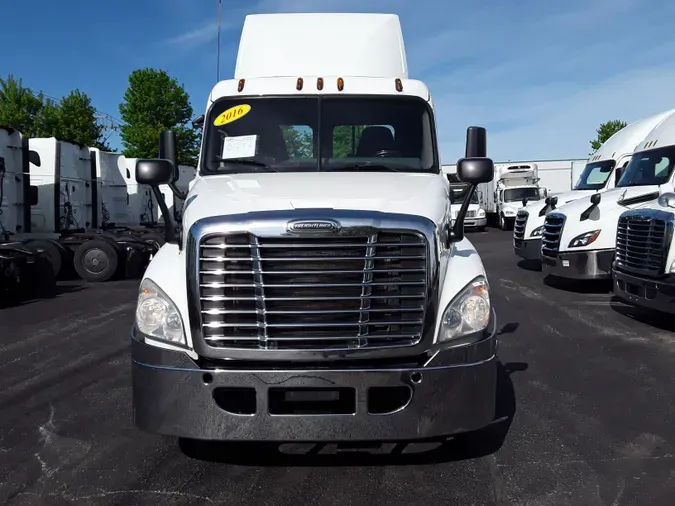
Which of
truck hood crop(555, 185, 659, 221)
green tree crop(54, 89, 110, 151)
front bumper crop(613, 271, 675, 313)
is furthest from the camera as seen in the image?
green tree crop(54, 89, 110, 151)

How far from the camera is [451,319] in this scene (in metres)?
3.73

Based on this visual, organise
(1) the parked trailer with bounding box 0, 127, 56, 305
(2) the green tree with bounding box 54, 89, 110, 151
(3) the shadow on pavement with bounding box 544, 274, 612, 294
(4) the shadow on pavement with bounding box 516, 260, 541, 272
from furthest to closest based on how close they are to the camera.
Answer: (2) the green tree with bounding box 54, 89, 110, 151 < (4) the shadow on pavement with bounding box 516, 260, 541, 272 < (3) the shadow on pavement with bounding box 544, 274, 612, 294 < (1) the parked trailer with bounding box 0, 127, 56, 305

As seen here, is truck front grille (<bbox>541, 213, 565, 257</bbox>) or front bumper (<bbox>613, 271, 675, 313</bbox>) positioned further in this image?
truck front grille (<bbox>541, 213, 565, 257</bbox>)

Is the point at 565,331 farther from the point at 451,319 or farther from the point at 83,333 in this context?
the point at 83,333

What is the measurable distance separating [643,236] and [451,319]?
208 inches

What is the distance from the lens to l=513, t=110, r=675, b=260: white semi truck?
13.7 metres

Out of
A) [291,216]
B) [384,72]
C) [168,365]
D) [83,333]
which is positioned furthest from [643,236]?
[83,333]

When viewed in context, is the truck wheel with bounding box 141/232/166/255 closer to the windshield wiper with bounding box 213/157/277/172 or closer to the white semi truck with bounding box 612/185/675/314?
the white semi truck with bounding box 612/185/675/314

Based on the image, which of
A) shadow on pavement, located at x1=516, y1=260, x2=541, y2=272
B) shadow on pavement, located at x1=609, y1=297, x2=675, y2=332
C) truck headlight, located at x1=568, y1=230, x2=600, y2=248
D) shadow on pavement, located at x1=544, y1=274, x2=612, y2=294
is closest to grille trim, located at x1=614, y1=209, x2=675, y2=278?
shadow on pavement, located at x1=609, y1=297, x2=675, y2=332

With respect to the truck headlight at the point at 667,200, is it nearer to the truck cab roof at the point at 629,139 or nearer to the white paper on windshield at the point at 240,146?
the white paper on windshield at the point at 240,146

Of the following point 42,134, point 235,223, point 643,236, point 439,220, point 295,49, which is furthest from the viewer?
point 42,134

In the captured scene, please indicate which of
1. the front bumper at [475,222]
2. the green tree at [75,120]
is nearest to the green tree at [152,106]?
the green tree at [75,120]

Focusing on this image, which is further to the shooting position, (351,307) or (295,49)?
(295,49)

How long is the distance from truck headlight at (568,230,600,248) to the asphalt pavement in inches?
144
